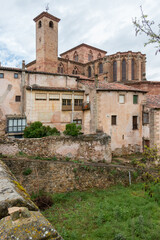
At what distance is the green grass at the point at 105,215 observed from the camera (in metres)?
7.34

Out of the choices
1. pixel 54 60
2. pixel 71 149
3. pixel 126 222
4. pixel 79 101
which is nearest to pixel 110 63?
pixel 54 60

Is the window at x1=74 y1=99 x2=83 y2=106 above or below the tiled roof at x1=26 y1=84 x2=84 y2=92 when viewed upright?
below

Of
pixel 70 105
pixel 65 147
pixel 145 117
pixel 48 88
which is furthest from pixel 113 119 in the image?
pixel 48 88

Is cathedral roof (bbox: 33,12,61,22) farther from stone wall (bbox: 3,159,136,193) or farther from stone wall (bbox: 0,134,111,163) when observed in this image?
stone wall (bbox: 3,159,136,193)

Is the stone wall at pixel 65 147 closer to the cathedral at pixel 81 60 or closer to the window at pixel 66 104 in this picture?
the window at pixel 66 104

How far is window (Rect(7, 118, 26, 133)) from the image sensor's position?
1902cm

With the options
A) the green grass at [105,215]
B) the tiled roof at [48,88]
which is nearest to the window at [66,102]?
the tiled roof at [48,88]

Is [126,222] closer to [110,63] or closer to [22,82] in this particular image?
[22,82]

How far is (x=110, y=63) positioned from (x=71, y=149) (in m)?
24.7

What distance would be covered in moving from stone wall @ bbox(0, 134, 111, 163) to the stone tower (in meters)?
17.7

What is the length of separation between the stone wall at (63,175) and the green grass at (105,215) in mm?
707

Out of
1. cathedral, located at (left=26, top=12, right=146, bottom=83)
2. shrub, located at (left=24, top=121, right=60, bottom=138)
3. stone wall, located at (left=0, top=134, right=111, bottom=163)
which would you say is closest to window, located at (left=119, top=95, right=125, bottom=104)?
stone wall, located at (left=0, top=134, right=111, bottom=163)

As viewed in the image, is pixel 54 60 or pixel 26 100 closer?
pixel 26 100

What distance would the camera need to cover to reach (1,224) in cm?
208
